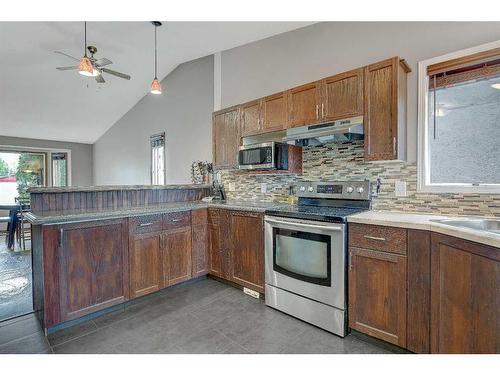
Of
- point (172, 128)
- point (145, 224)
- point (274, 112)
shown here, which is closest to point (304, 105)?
point (274, 112)

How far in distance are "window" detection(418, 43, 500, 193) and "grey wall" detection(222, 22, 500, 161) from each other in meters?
0.09

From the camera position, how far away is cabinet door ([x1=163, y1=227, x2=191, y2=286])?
269cm

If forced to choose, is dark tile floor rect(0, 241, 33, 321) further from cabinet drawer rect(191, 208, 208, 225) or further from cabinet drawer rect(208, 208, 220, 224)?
cabinet drawer rect(208, 208, 220, 224)

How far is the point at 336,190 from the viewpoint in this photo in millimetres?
2559

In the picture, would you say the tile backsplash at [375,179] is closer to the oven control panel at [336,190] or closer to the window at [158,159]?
the oven control panel at [336,190]

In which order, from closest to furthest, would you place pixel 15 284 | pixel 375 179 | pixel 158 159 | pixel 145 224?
pixel 375 179, pixel 145 224, pixel 15 284, pixel 158 159

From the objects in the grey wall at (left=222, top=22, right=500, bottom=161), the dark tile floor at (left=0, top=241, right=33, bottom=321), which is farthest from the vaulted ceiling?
the dark tile floor at (left=0, top=241, right=33, bottom=321)

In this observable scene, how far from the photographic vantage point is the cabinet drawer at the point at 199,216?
2.93m

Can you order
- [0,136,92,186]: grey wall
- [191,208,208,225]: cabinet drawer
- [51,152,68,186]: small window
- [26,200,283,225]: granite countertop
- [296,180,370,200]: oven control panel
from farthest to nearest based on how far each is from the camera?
[51,152,68,186]: small window
[0,136,92,186]: grey wall
[191,208,208,225]: cabinet drawer
[296,180,370,200]: oven control panel
[26,200,283,225]: granite countertop

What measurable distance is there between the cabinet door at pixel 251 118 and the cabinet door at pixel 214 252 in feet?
3.74

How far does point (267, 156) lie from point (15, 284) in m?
3.11

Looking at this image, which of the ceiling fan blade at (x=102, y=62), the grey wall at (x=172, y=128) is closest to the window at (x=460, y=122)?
the grey wall at (x=172, y=128)

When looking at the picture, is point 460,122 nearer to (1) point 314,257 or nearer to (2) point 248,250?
(1) point 314,257
